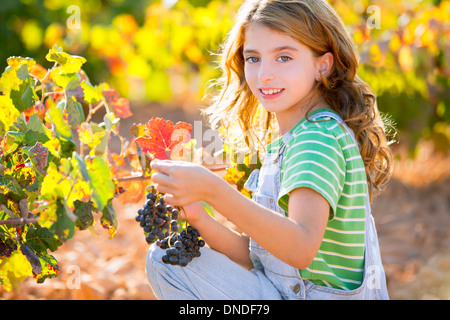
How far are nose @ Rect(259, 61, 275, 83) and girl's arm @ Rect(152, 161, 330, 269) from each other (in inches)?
12.8

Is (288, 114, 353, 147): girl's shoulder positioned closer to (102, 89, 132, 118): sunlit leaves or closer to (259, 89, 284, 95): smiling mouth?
(259, 89, 284, 95): smiling mouth

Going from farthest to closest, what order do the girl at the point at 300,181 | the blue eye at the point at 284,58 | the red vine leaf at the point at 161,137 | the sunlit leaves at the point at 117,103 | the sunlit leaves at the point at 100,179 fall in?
the sunlit leaves at the point at 117,103
the blue eye at the point at 284,58
the red vine leaf at the point at 161,137
the girl at the point at 300,181
the sunlit leaves at the point at 100,179

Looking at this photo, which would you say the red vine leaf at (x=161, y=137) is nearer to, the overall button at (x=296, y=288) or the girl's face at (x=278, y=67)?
the girl's face at (x=278, y=67)

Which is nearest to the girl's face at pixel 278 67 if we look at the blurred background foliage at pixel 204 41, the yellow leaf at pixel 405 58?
the blurred background foliage at pixel 204 41

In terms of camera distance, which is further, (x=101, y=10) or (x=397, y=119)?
(x=101, y=10)

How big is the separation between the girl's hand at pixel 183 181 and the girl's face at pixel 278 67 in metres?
0.33

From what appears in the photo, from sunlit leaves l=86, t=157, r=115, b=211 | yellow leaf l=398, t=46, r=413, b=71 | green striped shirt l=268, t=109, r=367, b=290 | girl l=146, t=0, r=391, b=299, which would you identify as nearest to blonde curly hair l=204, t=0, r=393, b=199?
girl l=146, t=0, r=391, b=299

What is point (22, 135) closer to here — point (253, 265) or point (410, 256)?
point (253, 265)

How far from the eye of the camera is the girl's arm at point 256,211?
1.09 m

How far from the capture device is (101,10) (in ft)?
14.7

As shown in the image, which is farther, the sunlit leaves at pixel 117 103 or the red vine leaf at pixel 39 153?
the sunlit leaves at pixel 117 103

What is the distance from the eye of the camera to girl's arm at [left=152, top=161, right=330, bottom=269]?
1.09 meters
